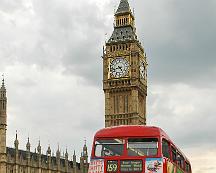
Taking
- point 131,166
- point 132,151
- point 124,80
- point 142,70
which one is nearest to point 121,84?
point 124,80

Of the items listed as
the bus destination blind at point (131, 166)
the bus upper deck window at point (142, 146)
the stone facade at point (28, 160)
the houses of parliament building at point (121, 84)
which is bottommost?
the bus destination blind at point (131, 166)

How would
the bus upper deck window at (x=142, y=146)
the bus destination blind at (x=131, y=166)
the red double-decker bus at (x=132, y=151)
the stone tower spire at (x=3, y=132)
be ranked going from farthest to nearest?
the stone tower spire at (x=3, y=132)
the bus upper deck window at (x=142, y=146)
the red double-decker bus at (x=132, y=151)
the bus destination blind at (x=131, y=166)

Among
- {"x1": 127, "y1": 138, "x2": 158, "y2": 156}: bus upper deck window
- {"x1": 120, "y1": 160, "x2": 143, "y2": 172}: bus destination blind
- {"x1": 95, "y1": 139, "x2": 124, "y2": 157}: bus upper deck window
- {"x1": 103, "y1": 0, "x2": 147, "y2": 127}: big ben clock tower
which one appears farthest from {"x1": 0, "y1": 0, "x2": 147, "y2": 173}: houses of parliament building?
{"x1": 120, "y1": 160, "x2": 143, "y2": 172}: bus destination blind

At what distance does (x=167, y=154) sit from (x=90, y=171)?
343 cm

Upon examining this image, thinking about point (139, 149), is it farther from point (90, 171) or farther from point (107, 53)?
point (107, 53)

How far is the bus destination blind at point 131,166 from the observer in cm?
2205

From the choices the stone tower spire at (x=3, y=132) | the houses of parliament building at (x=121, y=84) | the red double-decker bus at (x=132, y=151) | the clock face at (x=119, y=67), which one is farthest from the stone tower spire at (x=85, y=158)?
the red double-decker bus at (x=132, y=151)

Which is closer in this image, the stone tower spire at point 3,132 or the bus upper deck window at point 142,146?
the bus upper deck window at point 142,146

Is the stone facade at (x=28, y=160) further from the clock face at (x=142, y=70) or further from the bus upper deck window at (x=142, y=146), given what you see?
the bus upper deck window at (x=142, y=146)

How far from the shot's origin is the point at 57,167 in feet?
324

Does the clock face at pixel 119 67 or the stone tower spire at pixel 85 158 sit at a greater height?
the clock face at pixel 119 67

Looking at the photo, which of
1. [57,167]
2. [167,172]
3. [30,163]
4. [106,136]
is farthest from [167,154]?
[57,167]

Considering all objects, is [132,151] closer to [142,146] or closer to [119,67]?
[142,146]

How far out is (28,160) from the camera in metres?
88.1
